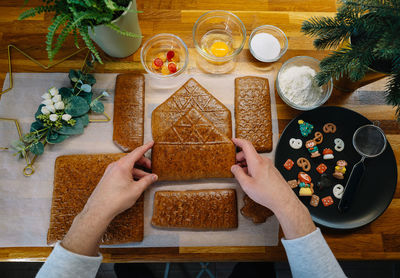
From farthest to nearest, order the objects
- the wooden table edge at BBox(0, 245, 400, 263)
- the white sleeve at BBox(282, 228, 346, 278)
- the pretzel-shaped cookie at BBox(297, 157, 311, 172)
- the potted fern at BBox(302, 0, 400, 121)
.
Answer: the pretzel-shaped cookie at BBox(297, 157, 311, 172) → the wooden table edge at BBox(0, 245, 400, 263) → the white sleeve at BBox(282, 228, 346, 278) → the potted fern at BBox(302, 0, 400, 121)

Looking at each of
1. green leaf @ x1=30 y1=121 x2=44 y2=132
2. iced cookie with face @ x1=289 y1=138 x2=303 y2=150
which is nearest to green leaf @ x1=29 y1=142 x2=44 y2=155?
green leaf @ x1=30 y1=121 x2=44 y2=132

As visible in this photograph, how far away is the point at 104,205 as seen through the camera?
4.53ft

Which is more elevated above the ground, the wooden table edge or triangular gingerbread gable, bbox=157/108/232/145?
triangular gingerbread gable, bbox=157/108/232/145

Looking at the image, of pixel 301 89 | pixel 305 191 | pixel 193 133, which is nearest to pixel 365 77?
pixel 301 89

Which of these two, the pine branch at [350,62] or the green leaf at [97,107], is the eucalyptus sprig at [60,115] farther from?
the pine branch at [350,62]

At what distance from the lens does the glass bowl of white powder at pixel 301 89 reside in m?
1.77

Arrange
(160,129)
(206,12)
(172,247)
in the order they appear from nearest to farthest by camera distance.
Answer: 1. (172,247)
2. (160,129)
3. (206,12)

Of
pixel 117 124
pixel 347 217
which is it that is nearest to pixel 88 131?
pixel 117 124

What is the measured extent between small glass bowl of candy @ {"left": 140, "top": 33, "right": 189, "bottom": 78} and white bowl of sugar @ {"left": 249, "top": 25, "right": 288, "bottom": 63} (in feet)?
1.77

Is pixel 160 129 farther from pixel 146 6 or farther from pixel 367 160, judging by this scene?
pixel 367 160

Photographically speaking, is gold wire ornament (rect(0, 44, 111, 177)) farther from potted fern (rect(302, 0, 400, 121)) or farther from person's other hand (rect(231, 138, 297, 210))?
potted fern (rect(302, 0, 400, 121))

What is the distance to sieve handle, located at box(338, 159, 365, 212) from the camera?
170 centimetres

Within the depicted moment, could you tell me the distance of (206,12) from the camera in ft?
6.34

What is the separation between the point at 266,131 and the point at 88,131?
1.32 meters
